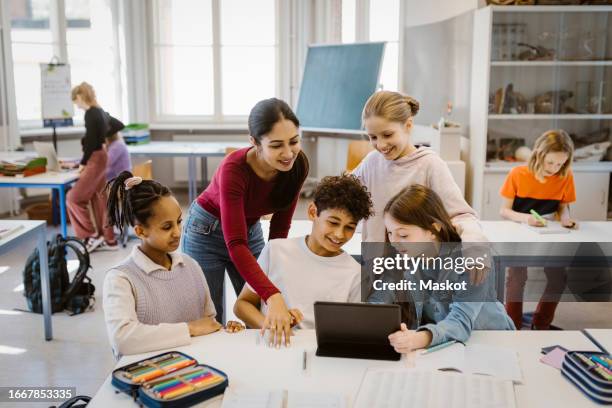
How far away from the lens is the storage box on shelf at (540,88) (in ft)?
17.4

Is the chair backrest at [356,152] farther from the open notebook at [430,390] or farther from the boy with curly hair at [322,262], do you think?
the open notebook at [430,390]

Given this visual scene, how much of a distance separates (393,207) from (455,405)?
0.76 metres

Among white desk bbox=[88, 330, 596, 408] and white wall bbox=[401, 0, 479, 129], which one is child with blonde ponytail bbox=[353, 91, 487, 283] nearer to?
white desk bbox=[88, 330, 596, 408]

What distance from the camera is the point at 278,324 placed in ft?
5.76

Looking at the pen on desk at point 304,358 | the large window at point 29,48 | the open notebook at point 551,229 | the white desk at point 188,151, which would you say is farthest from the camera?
the large window at point 29,48

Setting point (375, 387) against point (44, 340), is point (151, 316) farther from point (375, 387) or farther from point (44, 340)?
point (44, 340)

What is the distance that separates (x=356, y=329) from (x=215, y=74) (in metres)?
6.44

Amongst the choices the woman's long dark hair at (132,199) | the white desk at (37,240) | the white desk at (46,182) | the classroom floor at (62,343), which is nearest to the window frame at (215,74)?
the white desk at (46,182)

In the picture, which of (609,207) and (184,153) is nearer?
(609,207)

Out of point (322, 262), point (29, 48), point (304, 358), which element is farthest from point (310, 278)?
point (29, 48)

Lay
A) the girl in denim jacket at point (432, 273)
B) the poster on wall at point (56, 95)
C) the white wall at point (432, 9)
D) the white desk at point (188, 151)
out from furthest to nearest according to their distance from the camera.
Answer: the white desk at point (188, 151) < the poster on wall at point (56, 95) < the white wall at point (432, 9) < the girl in denim jacket at point (432, 273)

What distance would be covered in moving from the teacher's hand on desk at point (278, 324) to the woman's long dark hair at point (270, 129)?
0.50m

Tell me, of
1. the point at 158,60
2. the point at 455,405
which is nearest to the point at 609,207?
the point at 455,405

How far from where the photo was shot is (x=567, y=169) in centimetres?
337
